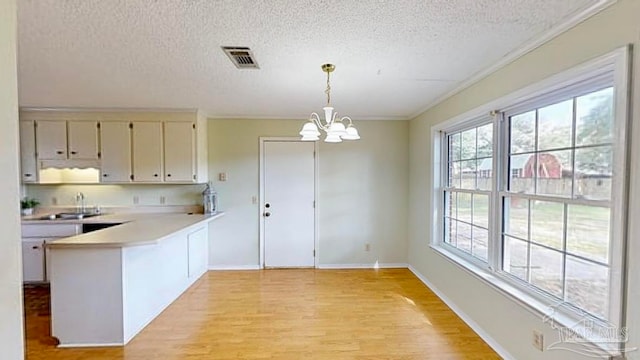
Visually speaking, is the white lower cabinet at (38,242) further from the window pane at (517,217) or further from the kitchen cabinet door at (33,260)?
the window pane at (517,217)

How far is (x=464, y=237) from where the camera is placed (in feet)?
11.9

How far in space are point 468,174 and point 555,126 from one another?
1336 millimetres

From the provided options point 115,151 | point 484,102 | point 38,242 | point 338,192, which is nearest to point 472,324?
point 484,102

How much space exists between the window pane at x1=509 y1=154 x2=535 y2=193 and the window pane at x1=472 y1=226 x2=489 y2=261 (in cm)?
59

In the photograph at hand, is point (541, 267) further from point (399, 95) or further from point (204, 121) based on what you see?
point (204, 121)

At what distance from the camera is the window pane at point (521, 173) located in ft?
8.09

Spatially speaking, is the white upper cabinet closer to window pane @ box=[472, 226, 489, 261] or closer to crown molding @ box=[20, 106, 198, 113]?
crown molding @ box=[20, 106, 198, 113]

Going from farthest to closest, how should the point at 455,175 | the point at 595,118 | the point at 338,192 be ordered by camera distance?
the point at 338,192 < the point at 455,175 < the point at 595,118

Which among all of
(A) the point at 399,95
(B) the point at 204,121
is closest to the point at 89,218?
(B) the point at 204,121

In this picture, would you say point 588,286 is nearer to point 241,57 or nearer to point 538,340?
point 538,340

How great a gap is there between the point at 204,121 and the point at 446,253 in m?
3.70

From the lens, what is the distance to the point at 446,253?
3770 millimetres

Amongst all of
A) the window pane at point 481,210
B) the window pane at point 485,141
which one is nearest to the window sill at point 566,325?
the window pane at point 481,210

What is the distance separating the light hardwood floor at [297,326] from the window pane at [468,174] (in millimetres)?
1327
